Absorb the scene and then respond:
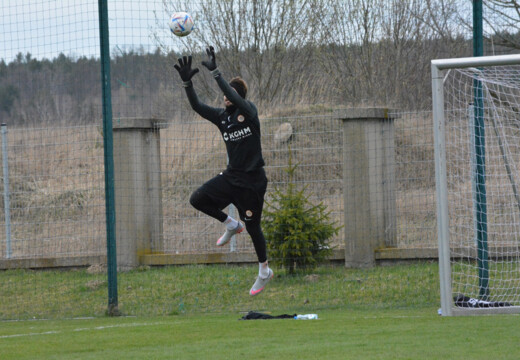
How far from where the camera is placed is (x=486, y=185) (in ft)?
34.3

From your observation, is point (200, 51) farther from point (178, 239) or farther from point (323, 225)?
point (323, 225)

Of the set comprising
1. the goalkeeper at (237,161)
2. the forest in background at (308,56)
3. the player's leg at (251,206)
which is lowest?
the player's leg at (251,206)

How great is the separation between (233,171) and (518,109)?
14.2 feet

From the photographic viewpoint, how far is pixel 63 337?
25.9 feet

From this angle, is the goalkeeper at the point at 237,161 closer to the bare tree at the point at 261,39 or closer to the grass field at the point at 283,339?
the grass field at the point at 283,339

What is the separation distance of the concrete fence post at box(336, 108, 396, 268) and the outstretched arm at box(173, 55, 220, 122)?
3815mm

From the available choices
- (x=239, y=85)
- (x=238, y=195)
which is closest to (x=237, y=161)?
(x=238, y=195)

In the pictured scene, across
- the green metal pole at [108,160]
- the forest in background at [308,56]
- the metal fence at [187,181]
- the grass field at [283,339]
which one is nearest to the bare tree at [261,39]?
→ the forest in background at [308,56]

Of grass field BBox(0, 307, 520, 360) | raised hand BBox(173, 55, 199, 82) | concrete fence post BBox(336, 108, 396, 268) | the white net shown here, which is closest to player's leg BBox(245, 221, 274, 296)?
grass field BBox(0, 307, 520, 360)

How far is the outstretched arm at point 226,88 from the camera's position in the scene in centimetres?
837

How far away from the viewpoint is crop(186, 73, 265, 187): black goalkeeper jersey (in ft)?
28.9

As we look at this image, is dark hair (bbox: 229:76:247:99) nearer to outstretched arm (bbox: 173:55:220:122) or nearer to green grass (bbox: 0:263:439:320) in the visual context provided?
outstretched arm (bbox: 173:55:220:122)

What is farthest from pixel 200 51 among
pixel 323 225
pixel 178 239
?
pixel 323 225

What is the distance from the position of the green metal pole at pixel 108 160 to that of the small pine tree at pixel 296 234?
7.69 feet
